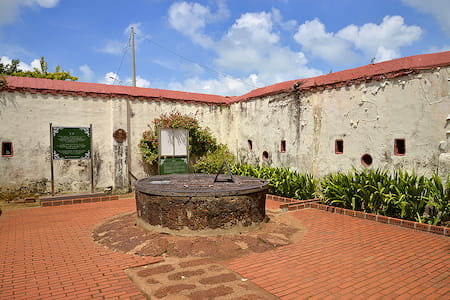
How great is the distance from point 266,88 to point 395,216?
560 centimetres

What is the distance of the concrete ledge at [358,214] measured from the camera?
477 centimetres

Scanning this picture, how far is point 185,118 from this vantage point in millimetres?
9953

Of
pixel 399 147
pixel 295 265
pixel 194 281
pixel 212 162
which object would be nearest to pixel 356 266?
pixel 295 265

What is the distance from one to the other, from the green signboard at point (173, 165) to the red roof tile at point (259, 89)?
2142 millimetres

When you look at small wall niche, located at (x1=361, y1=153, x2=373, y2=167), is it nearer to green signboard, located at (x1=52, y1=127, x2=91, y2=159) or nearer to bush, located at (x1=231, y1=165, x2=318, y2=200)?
bush, located at (x1=231, y1=165, x2=318, y2=200)

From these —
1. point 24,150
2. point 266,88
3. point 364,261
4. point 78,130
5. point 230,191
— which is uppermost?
point 266,88

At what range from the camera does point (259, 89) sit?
10039 millimetres

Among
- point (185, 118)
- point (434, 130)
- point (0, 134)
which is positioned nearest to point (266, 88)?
point (185, 118)

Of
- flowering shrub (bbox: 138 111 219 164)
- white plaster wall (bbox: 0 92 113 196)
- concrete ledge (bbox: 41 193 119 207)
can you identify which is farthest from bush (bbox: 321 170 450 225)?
white plaster wall (bbox: 0 92 113 196)

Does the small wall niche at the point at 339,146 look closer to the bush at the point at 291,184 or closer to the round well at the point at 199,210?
the bush at the point at 291,184

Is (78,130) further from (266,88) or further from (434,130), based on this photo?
(434,130)

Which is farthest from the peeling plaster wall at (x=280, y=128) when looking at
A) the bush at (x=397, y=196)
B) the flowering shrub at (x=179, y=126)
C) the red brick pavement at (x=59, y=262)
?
the red brick pavement at (x=59, y=262)

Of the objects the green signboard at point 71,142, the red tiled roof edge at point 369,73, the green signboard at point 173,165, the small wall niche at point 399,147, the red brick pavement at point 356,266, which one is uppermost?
the red tiled roof edge at point 369,73

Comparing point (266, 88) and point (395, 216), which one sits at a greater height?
point (266, 88)
